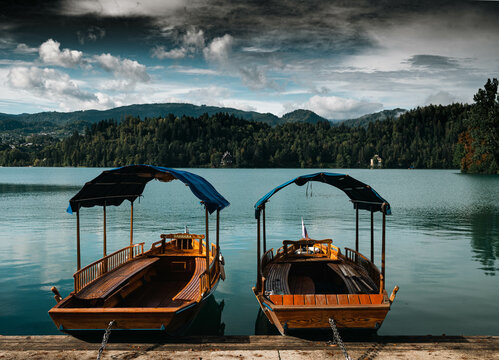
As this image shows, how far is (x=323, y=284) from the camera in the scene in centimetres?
1553

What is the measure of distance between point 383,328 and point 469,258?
45.3 feet

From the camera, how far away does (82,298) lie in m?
11.4

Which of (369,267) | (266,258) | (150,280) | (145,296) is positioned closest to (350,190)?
(369,267)

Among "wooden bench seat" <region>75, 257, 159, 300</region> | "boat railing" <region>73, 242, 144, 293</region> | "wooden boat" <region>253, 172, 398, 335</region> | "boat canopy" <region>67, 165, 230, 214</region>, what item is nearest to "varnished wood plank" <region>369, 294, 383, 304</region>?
"wooden boat" <region>253, 172, 398, 335</region>

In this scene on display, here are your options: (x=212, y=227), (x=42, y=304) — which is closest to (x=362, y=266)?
(x=42, y=304)

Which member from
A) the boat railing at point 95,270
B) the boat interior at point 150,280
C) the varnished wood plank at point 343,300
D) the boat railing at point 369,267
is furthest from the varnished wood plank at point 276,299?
the boat railing at point 95,270

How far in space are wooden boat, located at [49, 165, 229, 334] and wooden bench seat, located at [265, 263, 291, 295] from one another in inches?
77.3

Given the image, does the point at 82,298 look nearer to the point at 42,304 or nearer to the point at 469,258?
the point at 42,304

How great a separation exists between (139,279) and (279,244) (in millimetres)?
15361

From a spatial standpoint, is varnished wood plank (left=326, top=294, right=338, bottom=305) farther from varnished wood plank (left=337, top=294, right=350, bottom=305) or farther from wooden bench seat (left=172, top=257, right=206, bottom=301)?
wooden bench seat (left=172, top=257, right=206, bottom=301)

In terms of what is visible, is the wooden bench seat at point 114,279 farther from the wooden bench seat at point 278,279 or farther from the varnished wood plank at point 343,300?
the varnished wood plank at point 343,300

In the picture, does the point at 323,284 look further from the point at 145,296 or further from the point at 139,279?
the point at 139,279

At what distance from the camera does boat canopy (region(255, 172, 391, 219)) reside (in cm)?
1327

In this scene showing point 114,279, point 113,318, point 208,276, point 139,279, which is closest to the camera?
point 113,318
